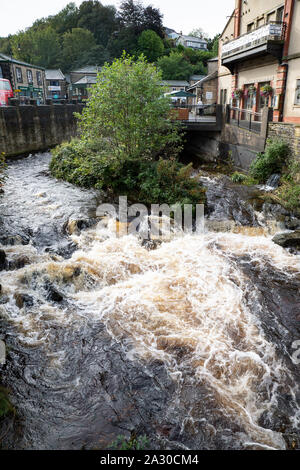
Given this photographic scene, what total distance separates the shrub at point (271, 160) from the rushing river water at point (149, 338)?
528 cm

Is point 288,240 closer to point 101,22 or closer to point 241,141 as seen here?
point 241,141

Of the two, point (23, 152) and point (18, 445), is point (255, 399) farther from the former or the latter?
point (23, 152)

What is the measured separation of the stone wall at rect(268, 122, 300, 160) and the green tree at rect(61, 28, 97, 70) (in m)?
66.5

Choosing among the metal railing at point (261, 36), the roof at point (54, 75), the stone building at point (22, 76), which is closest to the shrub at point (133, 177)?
the metal railing at point (261, 36)

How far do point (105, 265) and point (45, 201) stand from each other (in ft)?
20.8

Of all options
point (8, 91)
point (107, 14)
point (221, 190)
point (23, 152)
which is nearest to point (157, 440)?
point (221, 190)

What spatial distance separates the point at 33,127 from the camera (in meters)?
25.2

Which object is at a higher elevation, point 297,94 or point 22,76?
point 22,76

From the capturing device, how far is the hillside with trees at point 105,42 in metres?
65.4

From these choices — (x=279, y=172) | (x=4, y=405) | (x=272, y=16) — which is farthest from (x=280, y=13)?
(x=4, y=405)

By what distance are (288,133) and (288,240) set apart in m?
7.10

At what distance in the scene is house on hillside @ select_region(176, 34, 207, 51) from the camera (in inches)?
3467

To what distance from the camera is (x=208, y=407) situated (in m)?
5.21

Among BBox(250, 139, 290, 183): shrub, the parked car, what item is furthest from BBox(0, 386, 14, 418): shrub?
the parked car
